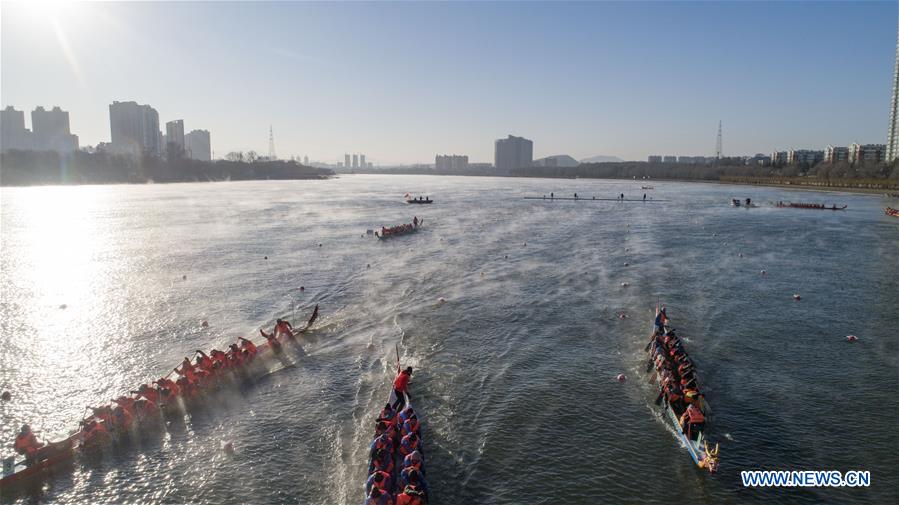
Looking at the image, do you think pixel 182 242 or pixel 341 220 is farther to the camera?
pixel 341 220

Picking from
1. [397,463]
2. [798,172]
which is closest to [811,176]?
[798,172]

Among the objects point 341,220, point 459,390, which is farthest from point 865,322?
point 341,220

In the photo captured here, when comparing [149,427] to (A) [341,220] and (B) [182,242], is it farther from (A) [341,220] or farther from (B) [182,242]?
(A) [341,220]

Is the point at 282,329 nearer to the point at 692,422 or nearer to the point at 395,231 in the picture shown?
the point at 692,422

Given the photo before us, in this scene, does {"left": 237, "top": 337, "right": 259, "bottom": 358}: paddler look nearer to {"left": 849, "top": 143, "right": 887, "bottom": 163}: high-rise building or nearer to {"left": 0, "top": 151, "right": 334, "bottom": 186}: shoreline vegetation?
{"left": 0, "top": 151, "right": 334, "bottom": 186}: shoreline vegetation

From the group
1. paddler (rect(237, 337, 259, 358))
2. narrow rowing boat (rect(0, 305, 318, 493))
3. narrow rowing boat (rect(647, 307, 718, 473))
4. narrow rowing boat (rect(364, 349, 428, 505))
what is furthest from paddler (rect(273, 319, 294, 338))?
narrow rowing boat (rect(647, 307, 718, 473))

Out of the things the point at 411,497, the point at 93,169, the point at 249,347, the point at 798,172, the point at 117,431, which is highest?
the point at 798,172

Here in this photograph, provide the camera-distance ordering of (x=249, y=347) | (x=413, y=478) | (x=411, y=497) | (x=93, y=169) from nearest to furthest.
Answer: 1. (x=411, y=497)
2. (x=413, y=478)
3. (x=249, y=347)
4. (x=93, y=169)
